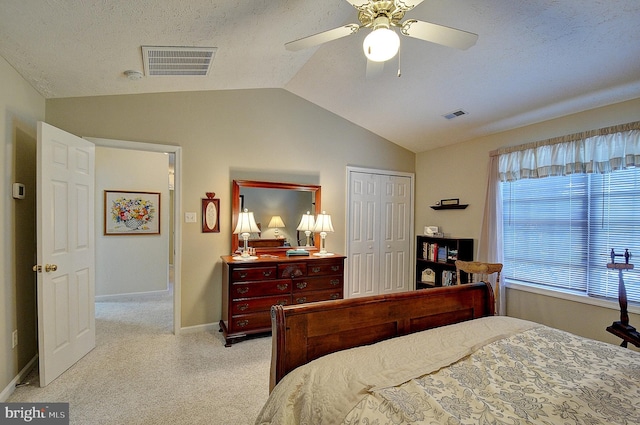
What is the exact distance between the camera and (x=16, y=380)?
2365 millimetres

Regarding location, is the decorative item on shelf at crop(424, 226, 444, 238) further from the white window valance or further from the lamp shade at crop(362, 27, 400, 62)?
the lamp shade at crop(362, 27, 400, 62)

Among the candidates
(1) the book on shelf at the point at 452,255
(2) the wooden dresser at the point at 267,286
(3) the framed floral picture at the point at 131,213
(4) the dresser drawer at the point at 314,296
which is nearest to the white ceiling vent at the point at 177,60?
(2) the wooden dresser at the point at 267,286

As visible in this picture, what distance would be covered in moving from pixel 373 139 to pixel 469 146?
1.34 m

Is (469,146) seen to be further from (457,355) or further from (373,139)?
(457,355)

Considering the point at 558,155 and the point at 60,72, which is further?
the point at 558,155

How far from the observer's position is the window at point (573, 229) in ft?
9.23

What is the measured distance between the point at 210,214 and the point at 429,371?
2.97 meters

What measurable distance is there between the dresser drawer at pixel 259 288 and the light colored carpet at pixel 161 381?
1.69 ft

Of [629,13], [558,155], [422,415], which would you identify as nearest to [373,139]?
[558,155]

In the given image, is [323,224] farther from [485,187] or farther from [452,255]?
[485,187]

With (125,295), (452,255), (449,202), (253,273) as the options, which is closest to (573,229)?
(452,255)

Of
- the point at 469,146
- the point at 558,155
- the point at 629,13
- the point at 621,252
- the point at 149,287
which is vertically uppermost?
the point at 629,13

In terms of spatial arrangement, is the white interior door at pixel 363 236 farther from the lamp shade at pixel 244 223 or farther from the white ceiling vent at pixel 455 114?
the lamp shade at pixel 244 223

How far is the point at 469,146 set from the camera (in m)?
4.21
